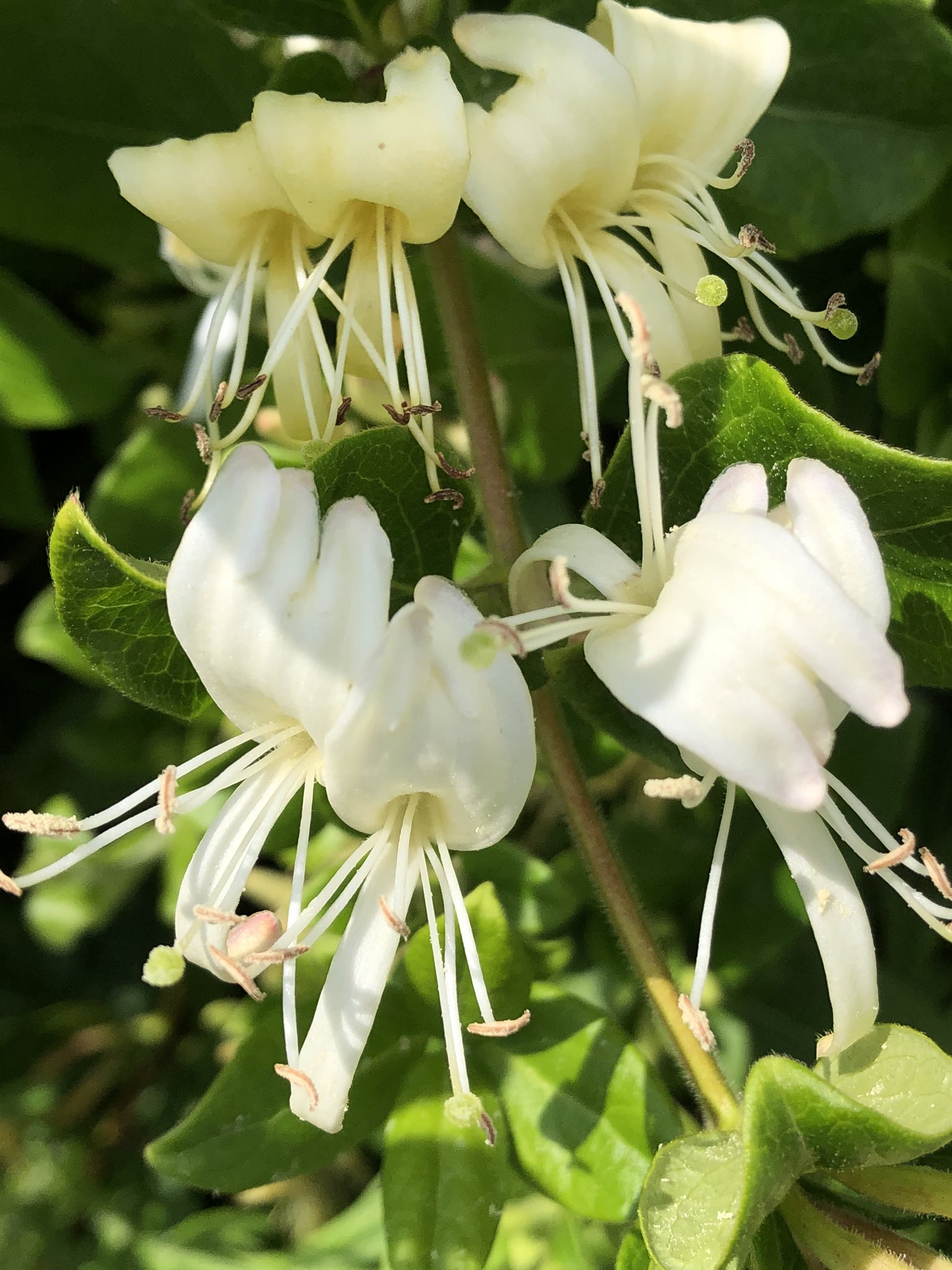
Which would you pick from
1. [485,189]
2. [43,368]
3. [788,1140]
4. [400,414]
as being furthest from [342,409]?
[43,368]

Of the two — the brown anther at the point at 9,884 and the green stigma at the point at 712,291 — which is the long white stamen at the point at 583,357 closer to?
the green stigma at the point at 712,291

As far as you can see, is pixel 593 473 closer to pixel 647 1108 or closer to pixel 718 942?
pixel 647 1108

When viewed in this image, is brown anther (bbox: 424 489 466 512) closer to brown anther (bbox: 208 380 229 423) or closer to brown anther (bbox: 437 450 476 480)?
brown anther (bbox: 437 450 476 480)

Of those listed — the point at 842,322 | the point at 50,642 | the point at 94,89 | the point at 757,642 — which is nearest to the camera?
the point at 757,642

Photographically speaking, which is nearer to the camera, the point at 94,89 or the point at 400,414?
the point at 400,414

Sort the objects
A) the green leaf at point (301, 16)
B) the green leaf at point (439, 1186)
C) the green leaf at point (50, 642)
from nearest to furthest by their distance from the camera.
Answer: the green leaf at point (439, 1186), the green leaf at point (301, 16), the green leaf at point (50, 642)

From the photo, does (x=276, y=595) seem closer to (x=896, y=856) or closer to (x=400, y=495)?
(x=400, y=495)

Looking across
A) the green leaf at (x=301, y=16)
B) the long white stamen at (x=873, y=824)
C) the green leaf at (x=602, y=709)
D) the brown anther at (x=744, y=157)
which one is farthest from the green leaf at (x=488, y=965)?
the green leaf at (x=301, y=16)
